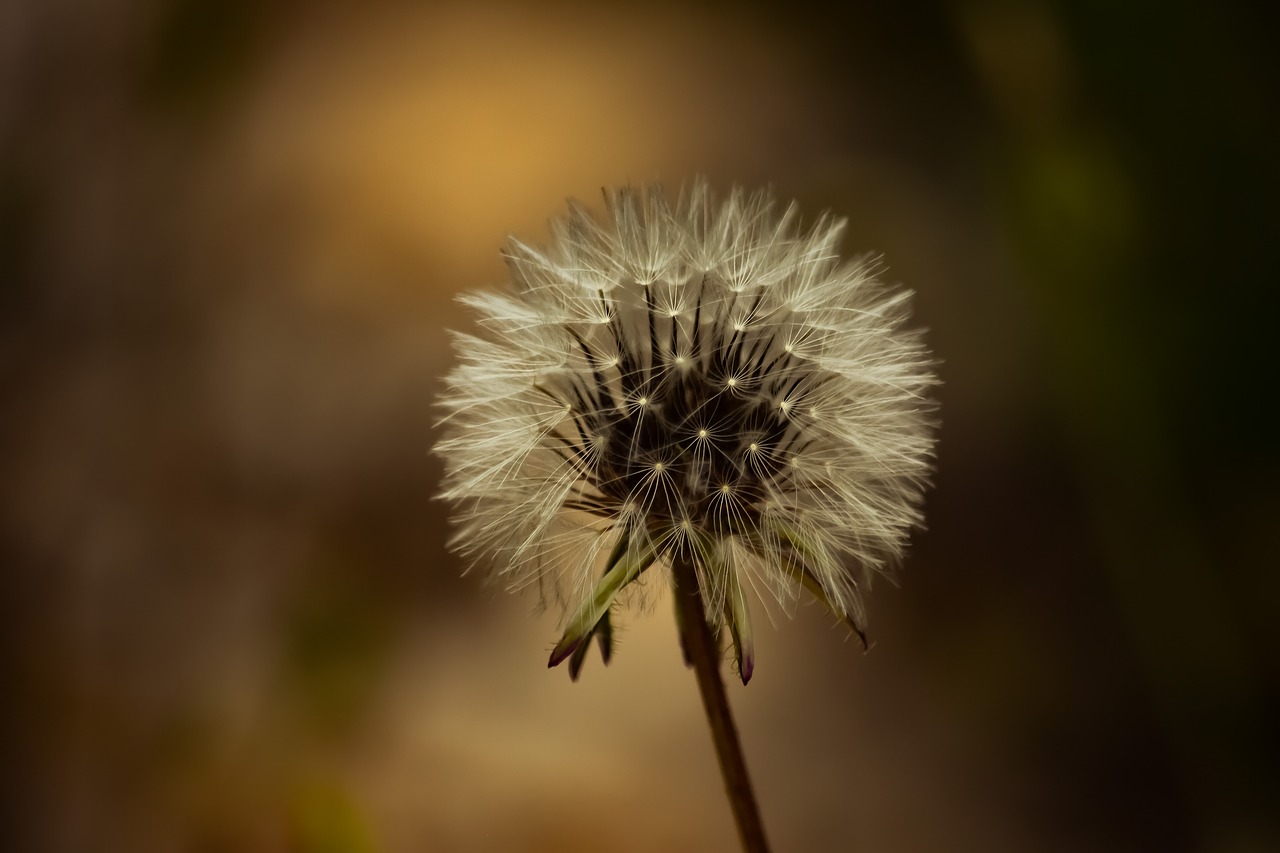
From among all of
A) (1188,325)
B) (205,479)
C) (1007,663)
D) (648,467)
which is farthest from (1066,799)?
(205,479)

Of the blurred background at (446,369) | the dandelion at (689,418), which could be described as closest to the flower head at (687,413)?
the dandelion at (689,418)

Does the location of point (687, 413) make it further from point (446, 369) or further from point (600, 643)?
point (446, 369)

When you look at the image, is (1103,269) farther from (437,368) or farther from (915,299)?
A: (437,368)

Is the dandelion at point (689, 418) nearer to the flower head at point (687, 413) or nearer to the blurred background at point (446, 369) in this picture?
the flower head at point (687, 413)

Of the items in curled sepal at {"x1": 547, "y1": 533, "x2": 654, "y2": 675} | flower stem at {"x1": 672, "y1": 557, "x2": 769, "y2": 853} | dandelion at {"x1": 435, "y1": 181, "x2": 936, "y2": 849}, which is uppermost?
dandelion at {"x1": 435, "y1": 181, "x2": 936, "y2": 849}

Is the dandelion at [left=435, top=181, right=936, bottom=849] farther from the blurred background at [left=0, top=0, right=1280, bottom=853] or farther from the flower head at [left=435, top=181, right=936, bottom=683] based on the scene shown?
the blurred background at [left=0, top=0, right=1280, bottom=853]

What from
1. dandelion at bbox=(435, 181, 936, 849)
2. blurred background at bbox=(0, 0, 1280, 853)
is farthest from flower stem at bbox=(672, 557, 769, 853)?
blurred background at bbox=(0, 0, 1280, 853)

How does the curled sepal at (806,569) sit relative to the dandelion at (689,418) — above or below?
below
